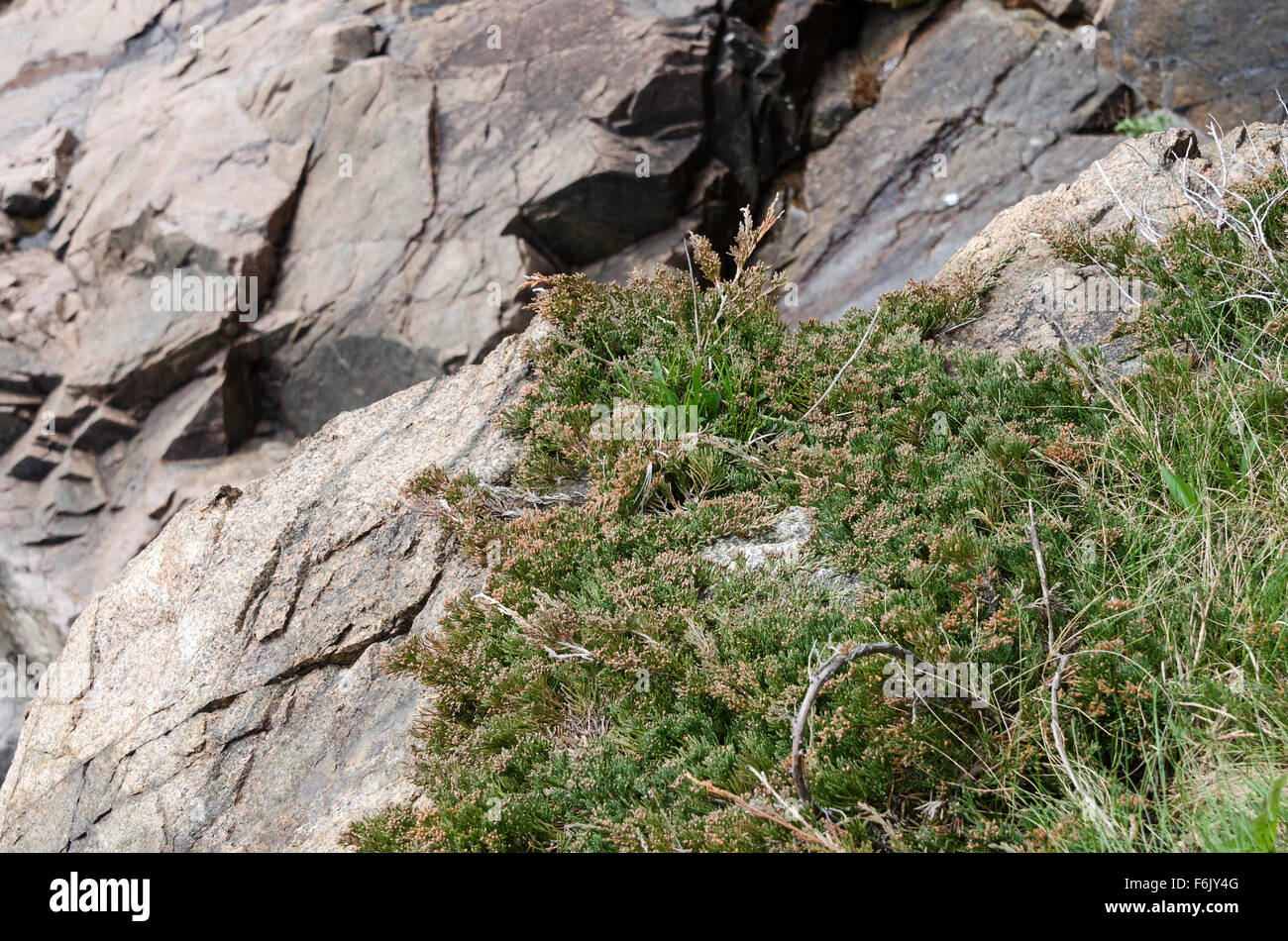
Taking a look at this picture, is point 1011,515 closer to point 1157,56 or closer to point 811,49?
point 1157,56

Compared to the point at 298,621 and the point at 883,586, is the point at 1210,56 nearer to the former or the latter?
the point at 883,586

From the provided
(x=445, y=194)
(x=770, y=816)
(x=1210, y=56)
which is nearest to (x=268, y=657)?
(x=770, y=816)

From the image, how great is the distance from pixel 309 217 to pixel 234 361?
107 inches

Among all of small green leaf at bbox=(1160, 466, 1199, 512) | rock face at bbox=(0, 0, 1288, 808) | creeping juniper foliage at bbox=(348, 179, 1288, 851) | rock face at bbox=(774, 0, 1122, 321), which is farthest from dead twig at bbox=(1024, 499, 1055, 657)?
rock face at bbox=(0, 0, 1288, 808)

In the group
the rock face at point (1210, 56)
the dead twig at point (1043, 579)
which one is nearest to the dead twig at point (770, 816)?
the dead twig at point (1043, 579)

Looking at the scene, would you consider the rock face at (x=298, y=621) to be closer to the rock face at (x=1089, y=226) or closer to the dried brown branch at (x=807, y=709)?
the rock face at (x=1089, y=226)

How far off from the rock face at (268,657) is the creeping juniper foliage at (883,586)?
1.37ft

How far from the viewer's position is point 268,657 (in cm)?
561

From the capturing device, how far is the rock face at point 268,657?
5047 mm

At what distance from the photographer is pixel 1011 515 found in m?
4.45

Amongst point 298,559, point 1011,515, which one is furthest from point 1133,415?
point 298,559

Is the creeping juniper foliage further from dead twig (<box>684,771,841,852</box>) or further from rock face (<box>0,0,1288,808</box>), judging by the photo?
rock face (<box>0,0,1288,808</box>)

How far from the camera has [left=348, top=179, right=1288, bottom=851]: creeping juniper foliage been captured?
332 cm

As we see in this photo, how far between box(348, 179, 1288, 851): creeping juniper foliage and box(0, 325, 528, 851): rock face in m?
0.42
